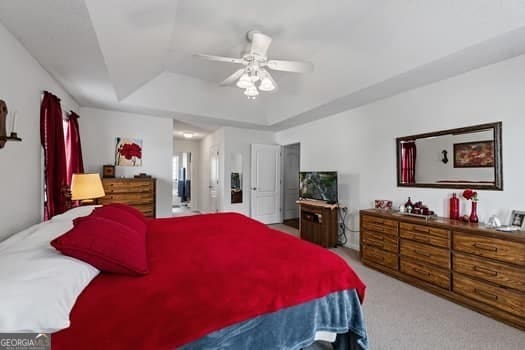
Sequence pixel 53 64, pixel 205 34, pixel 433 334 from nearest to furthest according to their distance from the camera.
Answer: pixel 433 334 < pixel 53 64 < pixel 205 34

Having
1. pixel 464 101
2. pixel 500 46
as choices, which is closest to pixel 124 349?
pixel 500 46

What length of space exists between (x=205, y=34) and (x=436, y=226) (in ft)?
11.9

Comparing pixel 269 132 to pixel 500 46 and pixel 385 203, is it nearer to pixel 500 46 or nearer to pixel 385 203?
pixel 385 203

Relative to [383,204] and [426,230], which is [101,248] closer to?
[426,230]

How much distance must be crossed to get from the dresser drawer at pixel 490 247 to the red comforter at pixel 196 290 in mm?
1564

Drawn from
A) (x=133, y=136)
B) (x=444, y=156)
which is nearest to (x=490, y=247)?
(x=444, y=156)

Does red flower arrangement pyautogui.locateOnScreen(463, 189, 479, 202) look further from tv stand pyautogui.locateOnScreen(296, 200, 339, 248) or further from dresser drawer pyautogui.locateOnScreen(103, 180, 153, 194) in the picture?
dresser drawer pyautogui.locateOnScreen(103, 180, 153, 194)

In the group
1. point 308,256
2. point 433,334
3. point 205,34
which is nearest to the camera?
point 308,256

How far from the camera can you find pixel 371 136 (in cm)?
390

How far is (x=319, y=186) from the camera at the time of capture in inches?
175

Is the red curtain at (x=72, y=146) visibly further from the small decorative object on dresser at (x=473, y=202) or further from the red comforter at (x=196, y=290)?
the small decorative object on dresser at (x=473, y=202)

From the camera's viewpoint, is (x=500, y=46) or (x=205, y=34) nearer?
(x=500, y=46)

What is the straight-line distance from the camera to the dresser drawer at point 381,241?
302cm

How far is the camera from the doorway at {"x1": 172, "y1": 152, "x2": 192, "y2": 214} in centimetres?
844
